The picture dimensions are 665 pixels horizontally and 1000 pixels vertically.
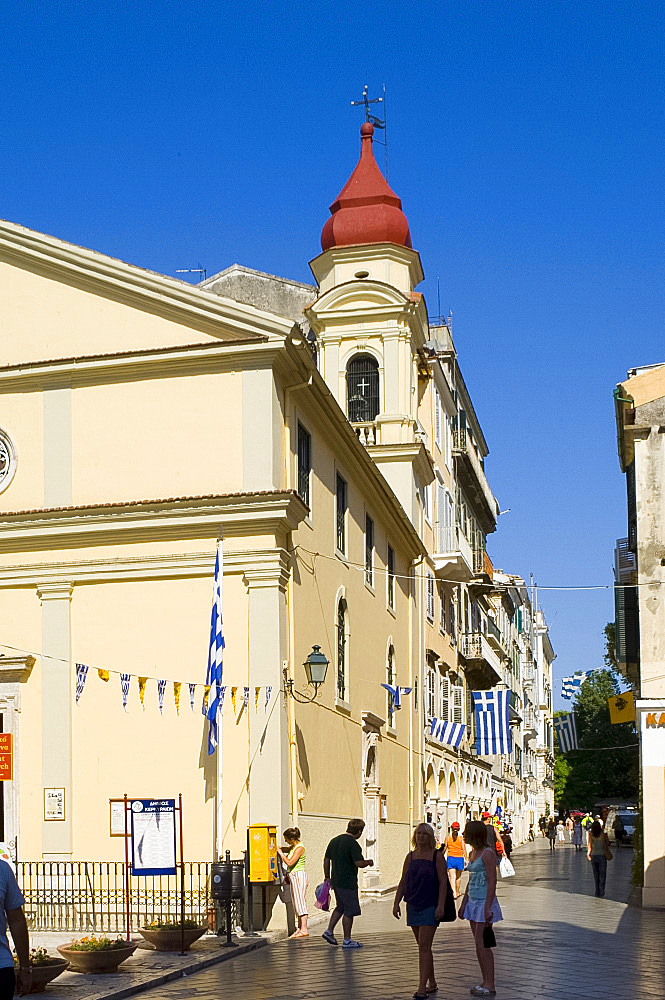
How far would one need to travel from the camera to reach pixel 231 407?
20.2m

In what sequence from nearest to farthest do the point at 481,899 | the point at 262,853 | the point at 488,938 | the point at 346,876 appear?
the point at 488,938 → the point at 481,899 → the point at 346,876 → the point at 262,853

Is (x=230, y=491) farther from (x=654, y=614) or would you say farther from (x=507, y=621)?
(x=507, y=621)

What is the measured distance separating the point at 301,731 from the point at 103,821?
10.7 feet

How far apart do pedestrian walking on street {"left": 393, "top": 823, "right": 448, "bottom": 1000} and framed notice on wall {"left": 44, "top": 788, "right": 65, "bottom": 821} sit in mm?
8734

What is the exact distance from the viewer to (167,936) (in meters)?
15.4

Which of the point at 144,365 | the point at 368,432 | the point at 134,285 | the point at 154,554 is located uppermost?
the point at 368,432

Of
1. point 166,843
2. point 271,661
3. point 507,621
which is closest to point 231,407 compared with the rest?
point 271,661

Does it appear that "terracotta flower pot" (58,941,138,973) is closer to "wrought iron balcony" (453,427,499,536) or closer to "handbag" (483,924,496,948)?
"handbag" (483,924,496,948)

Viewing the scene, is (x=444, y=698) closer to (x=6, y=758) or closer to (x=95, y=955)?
(x=6, y=758)

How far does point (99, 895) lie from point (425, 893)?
829 cm

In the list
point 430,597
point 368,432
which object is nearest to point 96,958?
point 368,432

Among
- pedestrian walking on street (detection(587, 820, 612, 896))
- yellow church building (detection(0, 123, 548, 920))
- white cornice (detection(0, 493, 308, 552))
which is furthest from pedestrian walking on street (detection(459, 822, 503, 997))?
pedestrian walking on street (detection(587, 820, 612, 896))

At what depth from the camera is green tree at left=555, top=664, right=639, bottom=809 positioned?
82000mm

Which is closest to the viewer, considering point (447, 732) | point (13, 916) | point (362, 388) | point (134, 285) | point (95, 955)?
point (13, 916)
